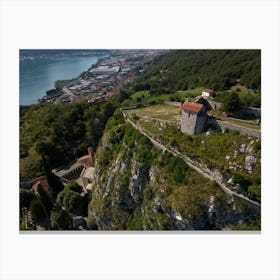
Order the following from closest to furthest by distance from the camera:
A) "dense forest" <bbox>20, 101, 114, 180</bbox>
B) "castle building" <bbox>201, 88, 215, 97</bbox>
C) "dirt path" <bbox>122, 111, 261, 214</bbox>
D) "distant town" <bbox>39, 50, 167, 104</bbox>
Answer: "dirt path" <bbox>122, 111, 261, 214</bbox>
"castle building" <bbox>201, 88, 215, 97</bbox>
"dense forest" <bbox>20, 101, 114, 180</bbox>
"distant town" <bbox>39, 50, 167, 104</bbox>

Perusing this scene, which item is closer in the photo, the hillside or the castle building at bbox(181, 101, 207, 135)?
the castle building at bbox(181, 101, 207, 135)

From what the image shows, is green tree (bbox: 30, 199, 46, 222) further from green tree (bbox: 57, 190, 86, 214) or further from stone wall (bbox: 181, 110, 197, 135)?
stone wall (bbox: 181, 110, 197, 135)

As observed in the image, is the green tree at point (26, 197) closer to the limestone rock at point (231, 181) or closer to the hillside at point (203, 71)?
the limestone rock at point (231, 181)

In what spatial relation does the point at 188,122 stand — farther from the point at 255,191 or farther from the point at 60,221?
the point at 60,221

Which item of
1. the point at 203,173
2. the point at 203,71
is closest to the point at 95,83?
the point at 203,71

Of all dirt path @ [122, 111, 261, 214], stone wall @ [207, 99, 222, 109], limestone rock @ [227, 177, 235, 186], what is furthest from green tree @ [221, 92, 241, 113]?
limestone rock @ [227, 177, 235, 186]

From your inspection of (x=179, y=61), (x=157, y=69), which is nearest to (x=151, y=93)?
(x=157, y=69)
